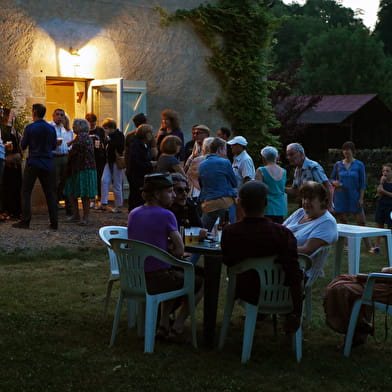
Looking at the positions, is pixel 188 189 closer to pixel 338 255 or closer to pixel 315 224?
pixel 315 224

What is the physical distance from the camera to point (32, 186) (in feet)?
32.3

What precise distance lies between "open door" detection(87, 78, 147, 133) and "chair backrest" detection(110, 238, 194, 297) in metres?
7.72

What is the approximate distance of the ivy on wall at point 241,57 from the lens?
553 inches

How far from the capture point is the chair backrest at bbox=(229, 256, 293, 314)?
4637mm

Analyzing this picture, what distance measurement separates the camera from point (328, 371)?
4.61m

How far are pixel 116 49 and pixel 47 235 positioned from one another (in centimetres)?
468

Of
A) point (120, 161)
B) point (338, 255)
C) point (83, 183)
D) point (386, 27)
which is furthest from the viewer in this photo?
point (386, 27)

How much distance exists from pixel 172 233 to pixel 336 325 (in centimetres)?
133

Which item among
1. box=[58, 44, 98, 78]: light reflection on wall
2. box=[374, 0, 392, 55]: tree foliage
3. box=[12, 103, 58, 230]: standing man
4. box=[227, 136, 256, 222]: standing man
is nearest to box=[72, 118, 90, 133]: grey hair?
box=[12, 103, 58, 230]: standing man

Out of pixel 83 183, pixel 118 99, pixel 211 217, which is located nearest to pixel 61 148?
pixel 83 183

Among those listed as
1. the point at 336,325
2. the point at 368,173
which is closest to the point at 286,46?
the point at 368,173

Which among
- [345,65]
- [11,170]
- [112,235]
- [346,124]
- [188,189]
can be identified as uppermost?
[345,65]

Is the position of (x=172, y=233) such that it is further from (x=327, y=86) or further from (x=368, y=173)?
(x=327, y=86)

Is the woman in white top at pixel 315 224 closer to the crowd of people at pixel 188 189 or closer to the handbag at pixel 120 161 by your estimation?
the crowd of people at pixel 188 189
